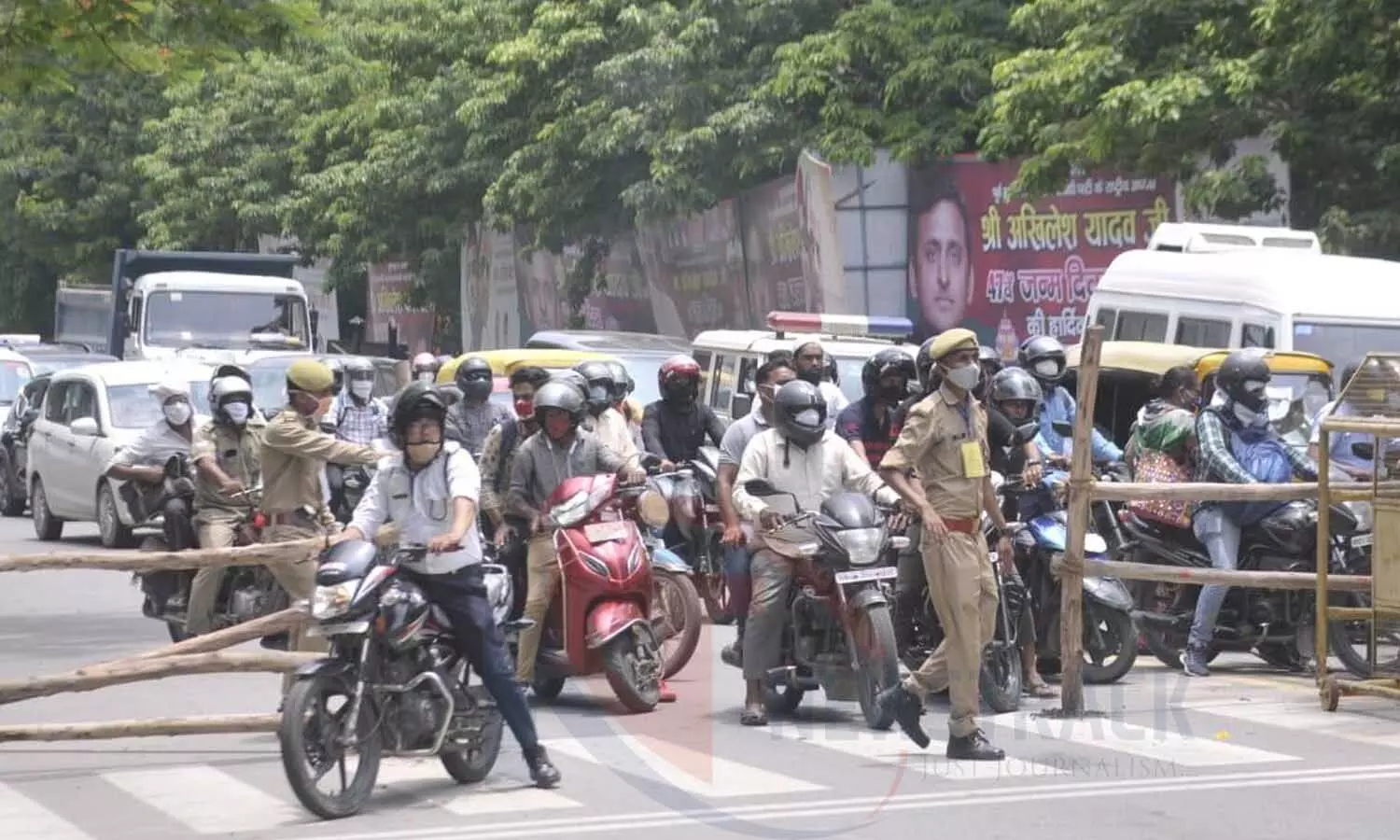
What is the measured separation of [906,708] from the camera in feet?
29.8

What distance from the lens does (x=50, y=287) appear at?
58.6 m

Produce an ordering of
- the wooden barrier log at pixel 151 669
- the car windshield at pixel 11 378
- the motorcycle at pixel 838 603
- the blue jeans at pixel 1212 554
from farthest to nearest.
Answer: the car windshield at pixel 11 378
the blue jeans at pixel 1212 554
the motorcycle at pixel 838 603
the wooden barrier log at pixel 151 669

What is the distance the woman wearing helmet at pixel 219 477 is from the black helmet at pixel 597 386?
6.19 feet

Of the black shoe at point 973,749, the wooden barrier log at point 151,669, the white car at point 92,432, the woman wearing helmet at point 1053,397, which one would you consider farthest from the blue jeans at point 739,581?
the white car at point 92,432

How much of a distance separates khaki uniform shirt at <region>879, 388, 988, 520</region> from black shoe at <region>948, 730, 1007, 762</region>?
89 cm

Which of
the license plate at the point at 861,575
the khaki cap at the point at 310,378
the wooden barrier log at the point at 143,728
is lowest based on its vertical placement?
the wooden barrier log at the point at 143,728

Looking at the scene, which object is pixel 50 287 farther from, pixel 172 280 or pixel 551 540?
pixel 551 540

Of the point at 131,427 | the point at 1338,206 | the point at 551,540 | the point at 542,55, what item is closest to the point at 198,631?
the point at 551,540

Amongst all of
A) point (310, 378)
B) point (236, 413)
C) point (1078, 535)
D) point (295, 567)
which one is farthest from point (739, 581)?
point (236, 413)

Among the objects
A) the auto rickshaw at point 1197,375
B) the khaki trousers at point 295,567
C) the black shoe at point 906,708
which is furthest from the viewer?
the auto rickshaw at point 1197,375

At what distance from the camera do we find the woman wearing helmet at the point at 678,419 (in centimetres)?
1399

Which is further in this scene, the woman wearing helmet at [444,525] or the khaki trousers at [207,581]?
the khaki trousers at [207,581]

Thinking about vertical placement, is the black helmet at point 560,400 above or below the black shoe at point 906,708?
above

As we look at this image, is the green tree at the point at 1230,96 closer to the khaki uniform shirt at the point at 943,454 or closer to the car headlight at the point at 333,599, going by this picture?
the khaki uniform shirt at the point at 943,454
